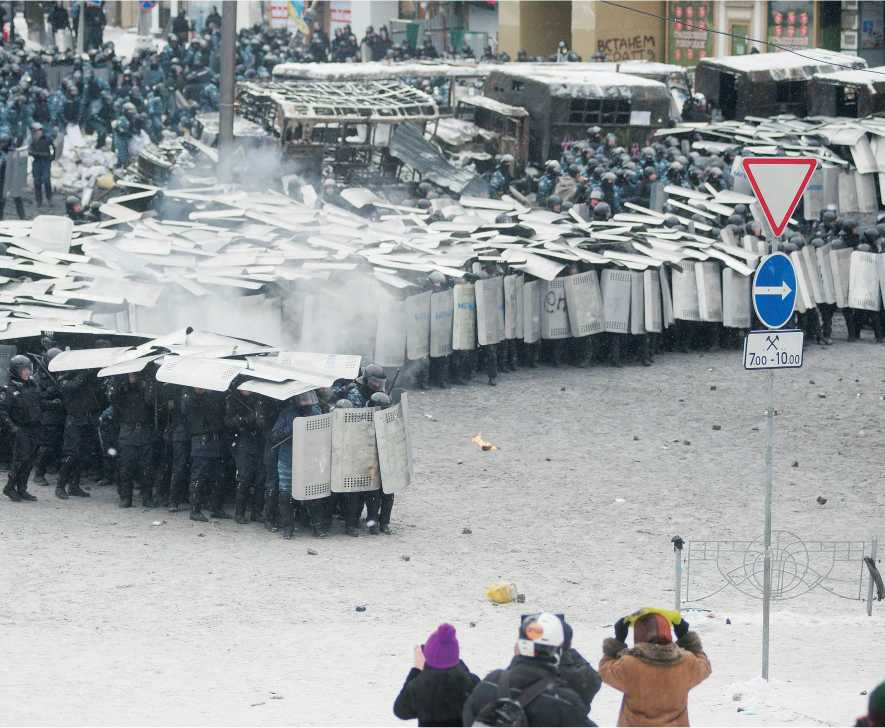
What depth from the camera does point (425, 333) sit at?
54.5 feet

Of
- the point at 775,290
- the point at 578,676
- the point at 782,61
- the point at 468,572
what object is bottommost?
the point at 468,572

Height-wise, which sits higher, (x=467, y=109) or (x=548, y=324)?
(x=467, y=109)

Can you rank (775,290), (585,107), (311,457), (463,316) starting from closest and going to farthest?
1. (775,290)
2. (311,457)
3. (463,316)
4. (585,107)

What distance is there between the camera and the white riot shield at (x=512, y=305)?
17.4 metres

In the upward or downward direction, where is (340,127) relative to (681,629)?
upward

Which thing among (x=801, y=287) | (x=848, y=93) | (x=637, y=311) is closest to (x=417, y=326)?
(x=637, y=311)

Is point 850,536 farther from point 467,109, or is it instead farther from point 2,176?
point 467,109

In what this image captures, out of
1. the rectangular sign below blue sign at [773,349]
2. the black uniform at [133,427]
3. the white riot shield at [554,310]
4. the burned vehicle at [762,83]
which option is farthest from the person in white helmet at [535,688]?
the burned vehicle at [762,83]

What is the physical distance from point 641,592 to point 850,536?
2.36 meters

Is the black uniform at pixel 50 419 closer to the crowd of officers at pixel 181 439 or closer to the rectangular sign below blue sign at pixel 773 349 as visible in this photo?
the crowd of officers at pixel 181 439

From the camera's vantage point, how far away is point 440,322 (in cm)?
1675

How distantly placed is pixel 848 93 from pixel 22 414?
20538 mm

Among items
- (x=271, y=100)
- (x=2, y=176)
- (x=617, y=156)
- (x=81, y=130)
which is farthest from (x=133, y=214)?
(x=81, y=130)

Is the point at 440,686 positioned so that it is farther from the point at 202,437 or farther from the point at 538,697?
the point at 202,437
